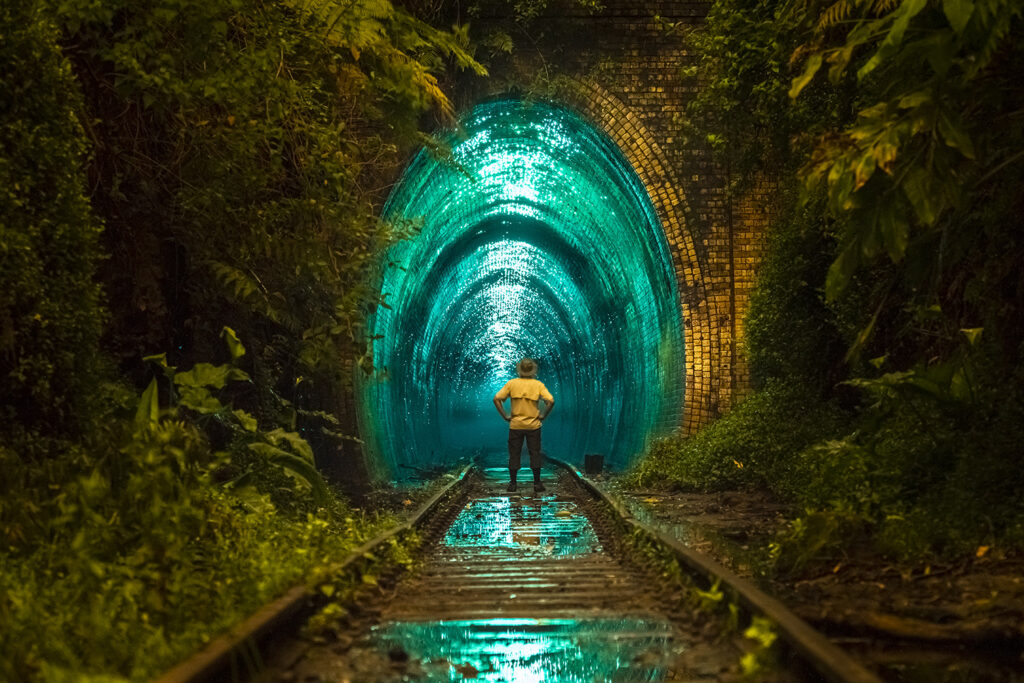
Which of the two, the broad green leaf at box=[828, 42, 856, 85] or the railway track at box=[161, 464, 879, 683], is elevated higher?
the broad green leaf at box=[828, 42, 856, 85]

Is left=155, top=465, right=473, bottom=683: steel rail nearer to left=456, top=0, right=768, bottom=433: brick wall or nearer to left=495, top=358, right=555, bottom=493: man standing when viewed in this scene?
left=495, top=358, right=555, bottom=493: man standing

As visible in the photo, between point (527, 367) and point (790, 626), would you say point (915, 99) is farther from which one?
point (527, 367)

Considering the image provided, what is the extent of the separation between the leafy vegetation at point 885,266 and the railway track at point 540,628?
1296 millimetres

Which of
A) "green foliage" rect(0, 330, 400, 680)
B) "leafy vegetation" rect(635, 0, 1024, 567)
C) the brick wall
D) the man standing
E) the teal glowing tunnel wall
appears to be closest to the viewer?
"green foliage" rect(0, 330, 400, 680)

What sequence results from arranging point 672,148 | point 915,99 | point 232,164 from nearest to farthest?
Result: point 915,99 → point 232,164 → point 672,148

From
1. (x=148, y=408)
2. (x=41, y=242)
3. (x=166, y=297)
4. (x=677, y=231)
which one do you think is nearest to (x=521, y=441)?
(x=677, y=231)

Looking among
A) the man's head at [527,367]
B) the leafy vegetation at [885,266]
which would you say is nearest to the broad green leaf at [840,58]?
the leafy vegetation at [885,266]

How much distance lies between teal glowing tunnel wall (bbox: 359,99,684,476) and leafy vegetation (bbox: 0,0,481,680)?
1.62m

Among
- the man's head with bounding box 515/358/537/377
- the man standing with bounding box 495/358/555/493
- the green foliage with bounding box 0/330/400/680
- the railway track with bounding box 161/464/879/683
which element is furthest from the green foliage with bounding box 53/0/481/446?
the man standing with bounding box 495/358/555/493

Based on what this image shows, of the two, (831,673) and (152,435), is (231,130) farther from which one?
(831,673)

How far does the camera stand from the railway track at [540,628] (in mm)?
4266

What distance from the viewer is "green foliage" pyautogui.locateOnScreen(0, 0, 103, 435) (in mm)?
6766

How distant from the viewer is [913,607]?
17.2ft

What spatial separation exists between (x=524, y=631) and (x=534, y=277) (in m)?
26.5
